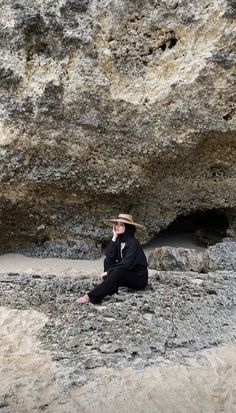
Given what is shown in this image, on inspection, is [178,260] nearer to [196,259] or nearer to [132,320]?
[196,259]

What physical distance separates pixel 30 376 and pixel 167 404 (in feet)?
3.67

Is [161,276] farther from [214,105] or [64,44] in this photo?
[64,44]

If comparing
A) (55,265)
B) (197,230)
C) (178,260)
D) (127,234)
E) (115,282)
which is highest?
(197,230)

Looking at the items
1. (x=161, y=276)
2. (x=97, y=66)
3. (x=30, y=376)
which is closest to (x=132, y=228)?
(x=161, y=276)

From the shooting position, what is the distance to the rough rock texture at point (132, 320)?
12.5 feet

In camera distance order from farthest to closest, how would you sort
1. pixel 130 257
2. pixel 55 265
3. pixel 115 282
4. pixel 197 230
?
pixel 197 230 < pixel 55 265 < pixel 130 257 < pixel 115 282

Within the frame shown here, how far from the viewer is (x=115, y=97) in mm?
6598

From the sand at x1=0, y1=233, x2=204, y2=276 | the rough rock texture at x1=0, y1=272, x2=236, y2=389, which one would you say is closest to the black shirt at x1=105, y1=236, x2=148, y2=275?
the rough rock texture at x1=0, y1=272, x2=236, y2=389

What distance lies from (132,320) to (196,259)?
254cm

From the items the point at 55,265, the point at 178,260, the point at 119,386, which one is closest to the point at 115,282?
the point at 119,386

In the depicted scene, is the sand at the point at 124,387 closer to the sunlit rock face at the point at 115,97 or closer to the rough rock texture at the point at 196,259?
the rough rock texture at the point at 196,259

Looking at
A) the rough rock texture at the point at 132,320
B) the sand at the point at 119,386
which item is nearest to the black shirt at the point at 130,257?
the rough rock texture at the point at 132,320

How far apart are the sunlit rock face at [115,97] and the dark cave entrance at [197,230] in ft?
4.29

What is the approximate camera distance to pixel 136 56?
6.66m
